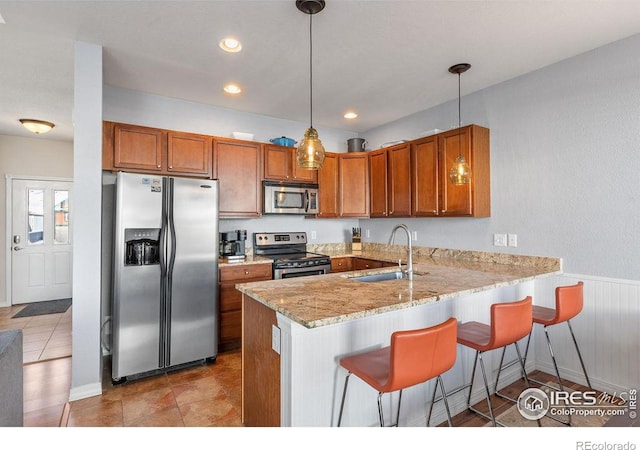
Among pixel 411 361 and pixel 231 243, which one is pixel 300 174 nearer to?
pixel 231 243

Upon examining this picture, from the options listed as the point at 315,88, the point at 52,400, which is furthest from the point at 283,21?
the point at 52,400

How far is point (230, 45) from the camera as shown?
254cm

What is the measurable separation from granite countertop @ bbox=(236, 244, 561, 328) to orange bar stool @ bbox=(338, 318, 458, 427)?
0.23m

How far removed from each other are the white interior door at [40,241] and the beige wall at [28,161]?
0.12m

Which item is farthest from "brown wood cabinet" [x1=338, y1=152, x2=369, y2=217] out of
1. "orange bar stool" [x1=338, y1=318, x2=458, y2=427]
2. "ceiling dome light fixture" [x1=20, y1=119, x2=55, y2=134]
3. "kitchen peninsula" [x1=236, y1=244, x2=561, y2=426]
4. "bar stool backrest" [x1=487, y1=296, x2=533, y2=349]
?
"ceiling dome light fixture" [x1=20, y1=119, x2=55, y2=134]

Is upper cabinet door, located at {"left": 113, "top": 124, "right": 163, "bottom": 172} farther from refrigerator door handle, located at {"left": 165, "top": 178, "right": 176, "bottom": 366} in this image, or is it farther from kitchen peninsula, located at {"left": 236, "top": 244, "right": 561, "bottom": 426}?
kitchen peninsula, located at {"left": 236, "top": 244, "right": 561, "bottom": 426}

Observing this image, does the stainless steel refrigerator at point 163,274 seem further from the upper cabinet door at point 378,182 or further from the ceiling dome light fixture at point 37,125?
the ceiling dome light fixture at point 37,125

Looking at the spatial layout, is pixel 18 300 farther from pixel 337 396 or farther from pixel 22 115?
pixel 337 396

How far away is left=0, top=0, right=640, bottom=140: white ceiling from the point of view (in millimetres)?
2121

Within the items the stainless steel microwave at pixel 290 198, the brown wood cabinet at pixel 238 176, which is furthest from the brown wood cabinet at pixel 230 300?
the stainless steel microwave at pixel 290 198

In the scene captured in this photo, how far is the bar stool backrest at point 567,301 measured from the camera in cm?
217

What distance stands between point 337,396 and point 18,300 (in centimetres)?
602

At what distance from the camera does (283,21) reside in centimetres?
225

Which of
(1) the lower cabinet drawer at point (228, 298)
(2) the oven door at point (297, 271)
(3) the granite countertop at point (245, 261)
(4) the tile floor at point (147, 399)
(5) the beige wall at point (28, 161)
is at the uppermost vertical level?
(5) the beige wall at point (28, 161)
